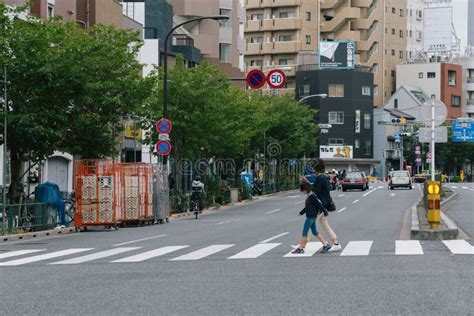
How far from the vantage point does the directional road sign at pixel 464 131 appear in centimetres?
6719

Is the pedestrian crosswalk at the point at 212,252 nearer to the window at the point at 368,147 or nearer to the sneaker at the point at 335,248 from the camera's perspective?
the sneaker at the point at 335,248

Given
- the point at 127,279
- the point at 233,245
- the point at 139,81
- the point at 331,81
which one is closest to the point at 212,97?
the point at 139,81

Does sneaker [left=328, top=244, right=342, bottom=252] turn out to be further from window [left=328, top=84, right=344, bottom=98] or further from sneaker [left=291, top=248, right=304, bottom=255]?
window [left=328, top=84, right=344, bottom=98]

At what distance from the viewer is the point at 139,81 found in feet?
97.5

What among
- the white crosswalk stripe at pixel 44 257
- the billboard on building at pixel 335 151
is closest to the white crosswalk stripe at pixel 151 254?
the white crosswalk stripe at pixel 44 257

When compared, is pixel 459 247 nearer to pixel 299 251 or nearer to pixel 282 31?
pixel 299 251

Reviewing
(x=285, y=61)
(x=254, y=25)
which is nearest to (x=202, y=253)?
(x=285, y=61)

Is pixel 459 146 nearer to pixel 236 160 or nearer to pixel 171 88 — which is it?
pixel 236 160

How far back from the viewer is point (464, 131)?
67625mm

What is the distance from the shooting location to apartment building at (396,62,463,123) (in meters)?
109

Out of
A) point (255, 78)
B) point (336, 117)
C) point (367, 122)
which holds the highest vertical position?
point (336, 117)

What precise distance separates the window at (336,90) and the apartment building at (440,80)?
42.2 feet

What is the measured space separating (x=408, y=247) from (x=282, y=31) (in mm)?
92503

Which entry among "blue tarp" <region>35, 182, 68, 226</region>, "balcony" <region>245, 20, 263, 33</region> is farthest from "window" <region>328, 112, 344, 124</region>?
"blue tarp" <region>35, 182, 68, 226</region>
